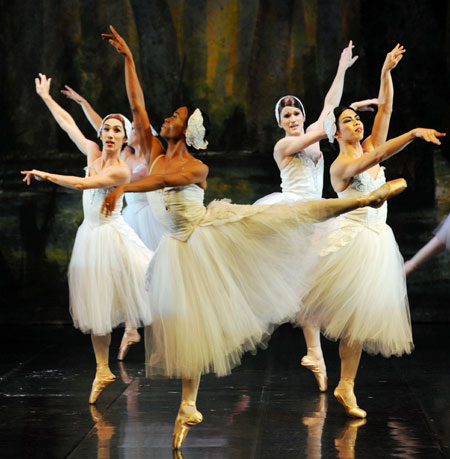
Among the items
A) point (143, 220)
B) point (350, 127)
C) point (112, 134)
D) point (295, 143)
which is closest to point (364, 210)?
point (350, 127)

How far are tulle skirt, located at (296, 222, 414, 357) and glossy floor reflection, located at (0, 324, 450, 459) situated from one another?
0.41m

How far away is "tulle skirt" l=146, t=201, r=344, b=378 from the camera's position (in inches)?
146

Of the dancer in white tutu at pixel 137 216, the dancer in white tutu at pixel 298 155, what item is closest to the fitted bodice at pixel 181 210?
the dancer in white tutu at pixel 298 155

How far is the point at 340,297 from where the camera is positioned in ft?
14.3

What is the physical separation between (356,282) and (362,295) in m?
0.08

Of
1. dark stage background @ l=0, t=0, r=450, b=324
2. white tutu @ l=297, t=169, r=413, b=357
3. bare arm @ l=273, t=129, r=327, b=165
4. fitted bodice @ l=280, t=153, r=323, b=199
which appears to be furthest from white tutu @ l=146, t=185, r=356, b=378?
dark stage background @ l=0, t=0, r=450, b=324

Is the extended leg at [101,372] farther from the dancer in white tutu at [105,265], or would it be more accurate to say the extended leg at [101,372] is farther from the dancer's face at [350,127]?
the dancer's face at [350,127]

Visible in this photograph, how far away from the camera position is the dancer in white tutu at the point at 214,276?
3705mm

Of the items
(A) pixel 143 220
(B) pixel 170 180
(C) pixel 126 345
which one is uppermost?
(B) pixel 170 180

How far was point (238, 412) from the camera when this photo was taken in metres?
4.45

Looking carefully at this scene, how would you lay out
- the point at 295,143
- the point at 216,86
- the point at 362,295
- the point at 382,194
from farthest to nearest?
the point at 216,86 < the point at 295,143 < the point at 362,295 < the point at 382,194

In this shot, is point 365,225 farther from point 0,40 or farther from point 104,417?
point 0,40

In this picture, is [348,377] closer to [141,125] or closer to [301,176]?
[301,176]

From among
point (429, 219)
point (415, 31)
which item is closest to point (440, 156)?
point (429, 219)
